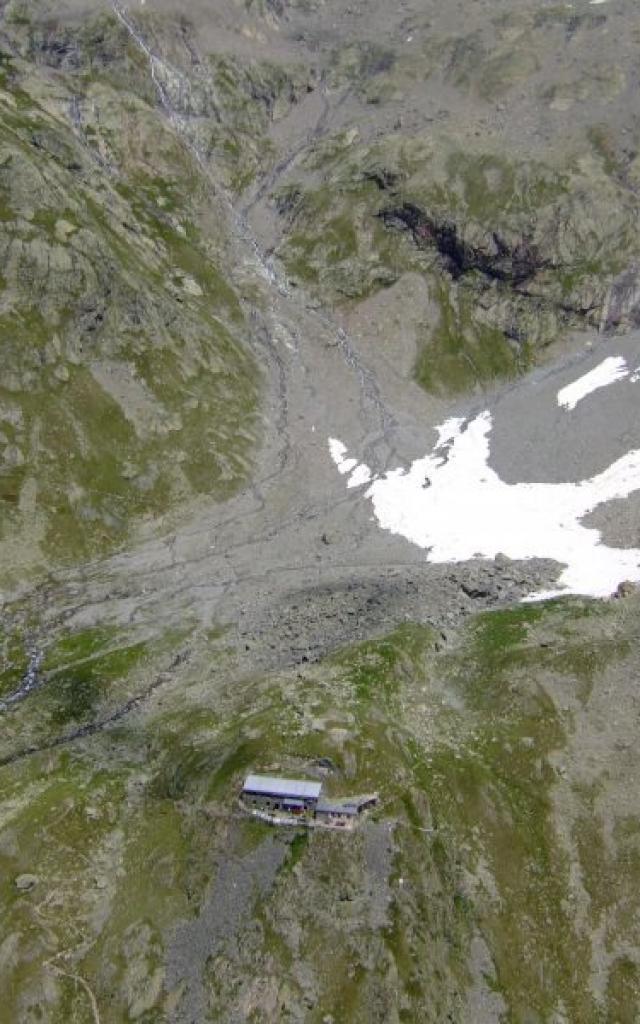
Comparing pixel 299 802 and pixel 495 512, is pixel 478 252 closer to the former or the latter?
pixel 495 512

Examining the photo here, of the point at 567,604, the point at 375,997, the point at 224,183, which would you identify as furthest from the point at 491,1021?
the point at 224,183

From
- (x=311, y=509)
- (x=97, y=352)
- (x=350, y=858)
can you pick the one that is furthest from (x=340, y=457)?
(x=350, y=858)

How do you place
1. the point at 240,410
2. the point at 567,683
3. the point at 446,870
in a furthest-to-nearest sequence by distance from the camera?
the point at 240,410, the point at 567,683, the point at 446,870

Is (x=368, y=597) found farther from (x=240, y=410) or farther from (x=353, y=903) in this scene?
(x=240, y=410)

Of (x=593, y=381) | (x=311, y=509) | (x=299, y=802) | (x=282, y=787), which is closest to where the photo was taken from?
(x=299, y=802)

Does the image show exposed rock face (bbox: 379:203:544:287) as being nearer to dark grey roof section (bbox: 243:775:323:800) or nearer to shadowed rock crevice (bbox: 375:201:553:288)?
shadowed rock crevice (bbox: 375:201:553:288)

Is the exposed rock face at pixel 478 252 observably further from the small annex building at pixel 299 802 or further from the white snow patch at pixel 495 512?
the small annex building at pixel 299 802

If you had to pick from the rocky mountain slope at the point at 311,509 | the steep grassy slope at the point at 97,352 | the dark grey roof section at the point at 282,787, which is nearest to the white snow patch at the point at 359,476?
the rocky mountain slope at the point at 311,509
